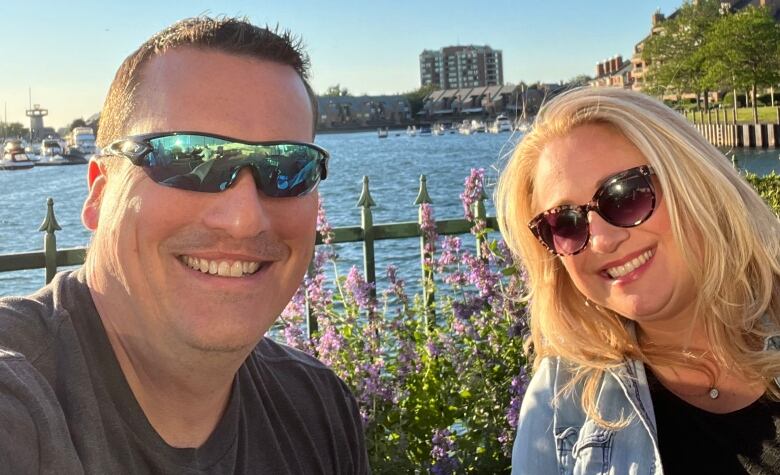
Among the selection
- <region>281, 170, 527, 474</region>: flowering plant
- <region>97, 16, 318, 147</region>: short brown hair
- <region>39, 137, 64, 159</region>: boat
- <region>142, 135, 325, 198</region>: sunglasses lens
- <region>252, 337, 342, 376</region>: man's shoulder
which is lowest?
<region>281, 170, 527, 474</region>: flowering plant

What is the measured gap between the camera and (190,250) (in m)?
1.58

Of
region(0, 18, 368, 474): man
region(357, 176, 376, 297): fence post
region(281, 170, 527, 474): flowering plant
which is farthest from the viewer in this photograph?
region(357, 176, 376, 297): fence post

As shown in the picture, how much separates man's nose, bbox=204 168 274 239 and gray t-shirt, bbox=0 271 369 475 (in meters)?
0.32

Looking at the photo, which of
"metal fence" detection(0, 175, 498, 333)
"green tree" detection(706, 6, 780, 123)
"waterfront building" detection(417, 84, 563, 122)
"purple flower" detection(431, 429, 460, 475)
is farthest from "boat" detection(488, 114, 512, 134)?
"purple flower" detection(431, 429, 460, 475)

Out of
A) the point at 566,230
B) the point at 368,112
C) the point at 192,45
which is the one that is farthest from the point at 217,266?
the point at 368,112

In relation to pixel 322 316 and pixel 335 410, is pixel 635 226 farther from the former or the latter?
pixel 322 316

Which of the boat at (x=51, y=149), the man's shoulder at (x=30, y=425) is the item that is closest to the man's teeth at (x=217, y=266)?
the man's shoulder at (x=30, y=425)

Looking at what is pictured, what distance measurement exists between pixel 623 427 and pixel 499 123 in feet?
400

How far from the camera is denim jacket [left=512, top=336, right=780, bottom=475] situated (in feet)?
7.11

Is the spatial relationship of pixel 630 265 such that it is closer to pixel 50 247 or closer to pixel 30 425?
pixel 30 425

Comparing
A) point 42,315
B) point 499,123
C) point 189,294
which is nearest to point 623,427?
point 189,294

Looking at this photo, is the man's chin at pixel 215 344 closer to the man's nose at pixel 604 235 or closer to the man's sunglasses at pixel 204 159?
the man's sunglasses at pixel 204 159

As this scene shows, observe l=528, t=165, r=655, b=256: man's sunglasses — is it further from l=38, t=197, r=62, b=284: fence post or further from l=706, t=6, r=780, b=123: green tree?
l=706, t=6, r=780, b=123: green tree

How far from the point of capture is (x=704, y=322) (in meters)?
2.34
